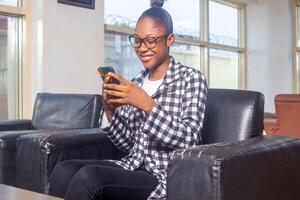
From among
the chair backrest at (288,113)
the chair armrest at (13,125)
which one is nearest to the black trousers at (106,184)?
the chair armrest at (13,125)

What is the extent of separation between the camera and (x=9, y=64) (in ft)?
11.4

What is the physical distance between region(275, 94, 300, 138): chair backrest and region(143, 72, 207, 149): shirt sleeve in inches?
87.2

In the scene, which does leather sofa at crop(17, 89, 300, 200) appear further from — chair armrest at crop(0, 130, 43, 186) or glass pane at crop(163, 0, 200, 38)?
glass pane at crop(163, 0, 200, 38)

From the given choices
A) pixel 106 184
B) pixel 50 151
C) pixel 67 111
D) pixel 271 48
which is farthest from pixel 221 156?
pixel 271 48

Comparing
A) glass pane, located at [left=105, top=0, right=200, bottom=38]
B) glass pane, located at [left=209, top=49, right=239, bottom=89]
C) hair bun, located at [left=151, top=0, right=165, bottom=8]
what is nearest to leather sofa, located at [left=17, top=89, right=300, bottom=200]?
glass pane, located at [left=105, top=0, right=200, bottom=38]

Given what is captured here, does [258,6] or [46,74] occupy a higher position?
[258,6]

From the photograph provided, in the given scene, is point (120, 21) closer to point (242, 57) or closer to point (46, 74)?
point (46, 74)

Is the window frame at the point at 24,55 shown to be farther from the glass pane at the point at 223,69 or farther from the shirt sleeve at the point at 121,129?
the glass pane at the point at 223,69

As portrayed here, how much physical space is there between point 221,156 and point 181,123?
11.1 inches

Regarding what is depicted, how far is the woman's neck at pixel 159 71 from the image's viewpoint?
1577 mm

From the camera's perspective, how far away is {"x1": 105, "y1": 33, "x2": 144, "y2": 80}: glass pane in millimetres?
4253

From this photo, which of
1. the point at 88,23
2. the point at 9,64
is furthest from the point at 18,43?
the point at 88,23

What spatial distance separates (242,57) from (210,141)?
5.38 m

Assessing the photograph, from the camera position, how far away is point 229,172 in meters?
1.08
